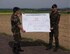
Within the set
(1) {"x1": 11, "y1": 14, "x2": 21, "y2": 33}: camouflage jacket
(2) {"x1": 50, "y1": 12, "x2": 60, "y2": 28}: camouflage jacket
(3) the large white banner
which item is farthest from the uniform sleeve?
(2) {"x1": 50, "y1": 12, "x2": 60, "y2": 28}: camouflage jacket

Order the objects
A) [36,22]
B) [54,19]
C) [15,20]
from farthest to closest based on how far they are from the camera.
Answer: [36,22], [54,19], [15,20]

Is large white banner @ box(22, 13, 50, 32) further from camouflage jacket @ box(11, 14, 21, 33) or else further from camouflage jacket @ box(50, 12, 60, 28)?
camouflage jacket @ box(11, 14, 21, 33)

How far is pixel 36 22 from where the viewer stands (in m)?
16.0

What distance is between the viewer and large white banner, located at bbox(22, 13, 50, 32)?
1584 cm

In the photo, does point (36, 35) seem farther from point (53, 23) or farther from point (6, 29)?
point (53, 23)

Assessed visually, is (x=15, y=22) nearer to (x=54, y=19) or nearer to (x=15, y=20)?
(x=15, y=20)

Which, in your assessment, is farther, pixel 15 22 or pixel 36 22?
pixel 36 22

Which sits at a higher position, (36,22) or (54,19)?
(54,19)

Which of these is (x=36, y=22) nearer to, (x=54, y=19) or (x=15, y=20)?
(x=54, y=19)

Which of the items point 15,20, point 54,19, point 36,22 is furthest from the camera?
point 36,22

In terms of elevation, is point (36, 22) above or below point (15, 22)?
below

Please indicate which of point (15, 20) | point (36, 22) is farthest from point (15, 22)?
point (36, 22)

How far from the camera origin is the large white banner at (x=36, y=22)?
15.8 metres

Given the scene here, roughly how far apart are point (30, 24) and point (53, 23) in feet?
3.42
